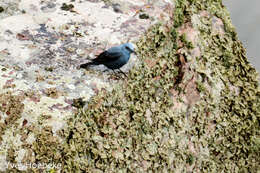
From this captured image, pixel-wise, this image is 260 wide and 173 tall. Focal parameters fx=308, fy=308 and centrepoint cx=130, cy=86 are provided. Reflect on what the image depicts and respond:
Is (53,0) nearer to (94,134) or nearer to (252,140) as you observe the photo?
(94,134)

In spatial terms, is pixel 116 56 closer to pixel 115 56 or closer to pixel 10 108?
pixel 115 56

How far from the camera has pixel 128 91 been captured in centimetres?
577

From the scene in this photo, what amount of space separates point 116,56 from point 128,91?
0.71 metres

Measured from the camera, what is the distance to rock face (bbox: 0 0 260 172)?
465cm

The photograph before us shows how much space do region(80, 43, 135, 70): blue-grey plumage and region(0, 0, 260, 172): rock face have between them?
190mm

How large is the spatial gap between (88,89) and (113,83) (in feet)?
1.71

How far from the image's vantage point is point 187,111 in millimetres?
6730

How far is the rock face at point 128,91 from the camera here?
465cm

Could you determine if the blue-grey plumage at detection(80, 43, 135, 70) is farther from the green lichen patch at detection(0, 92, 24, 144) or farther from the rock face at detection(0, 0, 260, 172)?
the green lichen patch at detection(0, 92, 24, 144)

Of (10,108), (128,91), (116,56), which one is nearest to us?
(10,108)

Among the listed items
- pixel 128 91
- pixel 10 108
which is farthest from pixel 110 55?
pixel 10 108

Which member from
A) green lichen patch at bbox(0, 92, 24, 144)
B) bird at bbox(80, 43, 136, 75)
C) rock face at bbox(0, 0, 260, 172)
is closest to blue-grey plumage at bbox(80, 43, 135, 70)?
bird at bbox(80, 43, 136, 75)

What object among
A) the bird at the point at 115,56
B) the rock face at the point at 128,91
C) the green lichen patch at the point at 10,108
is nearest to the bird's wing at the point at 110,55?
the bird at the point at 115,56

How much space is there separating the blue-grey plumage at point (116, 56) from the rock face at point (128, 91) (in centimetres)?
19
